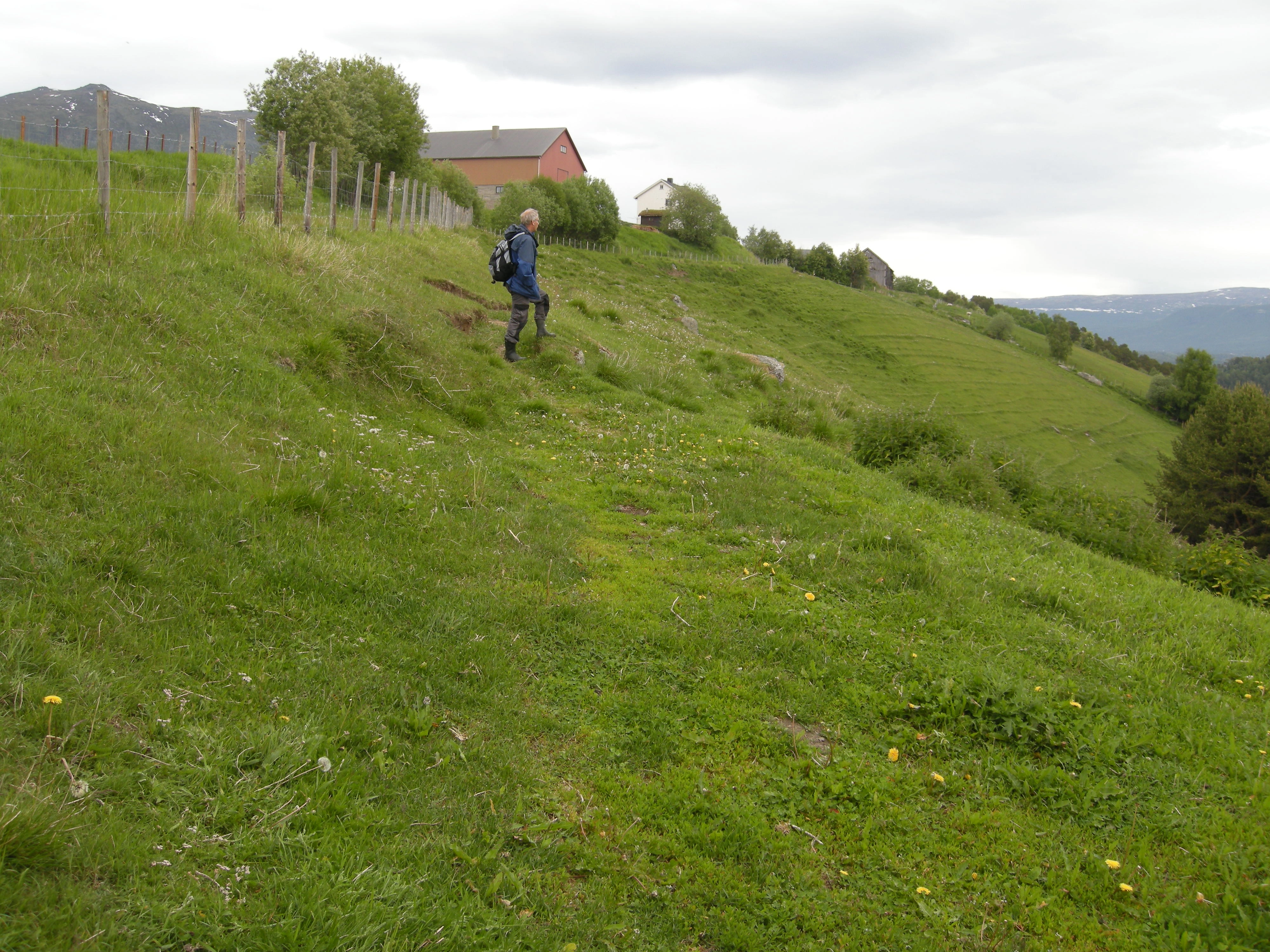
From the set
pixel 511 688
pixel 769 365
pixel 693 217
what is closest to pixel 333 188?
pixel 511 688

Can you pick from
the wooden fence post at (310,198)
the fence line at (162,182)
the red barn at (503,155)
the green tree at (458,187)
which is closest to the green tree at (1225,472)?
the fence line at (162,182)

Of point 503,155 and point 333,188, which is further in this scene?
point 503,155

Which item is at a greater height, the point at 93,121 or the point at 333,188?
the point at 93,121

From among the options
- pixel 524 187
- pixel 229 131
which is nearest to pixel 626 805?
pixel 524 187

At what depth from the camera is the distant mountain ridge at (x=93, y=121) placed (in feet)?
67.3

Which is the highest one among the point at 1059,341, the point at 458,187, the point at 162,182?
the point at 458,187

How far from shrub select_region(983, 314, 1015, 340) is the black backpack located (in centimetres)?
9415

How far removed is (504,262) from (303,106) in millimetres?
34983

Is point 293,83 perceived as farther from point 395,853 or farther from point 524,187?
point 395,853

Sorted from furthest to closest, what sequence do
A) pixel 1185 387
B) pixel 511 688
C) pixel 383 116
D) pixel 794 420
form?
1. pixel 1185 387
2. pixel 383 116
3. pixel 794 420
4. pixel 511 688

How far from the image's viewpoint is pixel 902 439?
45.3 feet

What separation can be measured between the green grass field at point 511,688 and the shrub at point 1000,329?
95.6 meters

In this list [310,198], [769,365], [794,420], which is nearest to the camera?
[794,420]

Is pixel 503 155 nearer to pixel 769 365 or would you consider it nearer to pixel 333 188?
pixel 769 365
